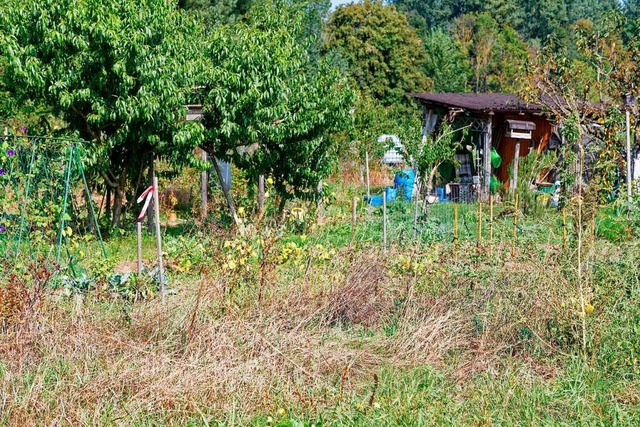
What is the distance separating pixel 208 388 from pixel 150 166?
7.53 meters

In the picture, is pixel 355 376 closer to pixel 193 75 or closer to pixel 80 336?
pixel 80 336

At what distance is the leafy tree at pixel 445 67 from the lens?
36.5 metres

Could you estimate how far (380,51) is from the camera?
3697 cm

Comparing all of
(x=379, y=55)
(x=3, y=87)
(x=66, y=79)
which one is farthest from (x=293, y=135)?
(x=379, y=55)

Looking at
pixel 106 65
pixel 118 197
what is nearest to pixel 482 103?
pixel 118 197

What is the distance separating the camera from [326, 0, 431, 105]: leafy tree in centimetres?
3656

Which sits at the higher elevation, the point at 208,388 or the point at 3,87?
the point at 3,87

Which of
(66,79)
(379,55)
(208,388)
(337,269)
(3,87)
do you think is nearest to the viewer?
(208,388)

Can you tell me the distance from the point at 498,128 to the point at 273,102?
900 centimetres

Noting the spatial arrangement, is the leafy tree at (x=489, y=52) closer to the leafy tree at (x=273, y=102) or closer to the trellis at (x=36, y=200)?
the leafy tree at (x=273, y=102)

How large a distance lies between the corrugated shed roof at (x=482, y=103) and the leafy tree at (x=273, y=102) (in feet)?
18.2

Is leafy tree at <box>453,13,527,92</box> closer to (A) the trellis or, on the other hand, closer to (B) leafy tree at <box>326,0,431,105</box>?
(B) leafy tree at <box>326,0,431,105</box>

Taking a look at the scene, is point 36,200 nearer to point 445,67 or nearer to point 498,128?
point 498,128

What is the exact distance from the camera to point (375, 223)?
11.4 meters
